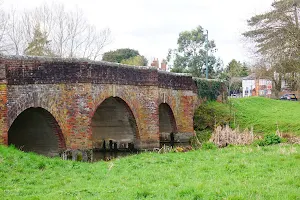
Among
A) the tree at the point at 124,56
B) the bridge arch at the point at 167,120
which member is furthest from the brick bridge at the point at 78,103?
the tree at the point at 124,56

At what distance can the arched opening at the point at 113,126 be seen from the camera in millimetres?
19781

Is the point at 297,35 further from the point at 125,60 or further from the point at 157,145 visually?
the point at 125,60

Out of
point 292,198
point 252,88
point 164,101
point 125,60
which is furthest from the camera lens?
point 252,88

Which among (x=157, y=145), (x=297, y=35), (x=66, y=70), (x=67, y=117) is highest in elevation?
(x=297, y=35)

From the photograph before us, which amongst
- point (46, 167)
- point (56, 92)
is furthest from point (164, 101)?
point (46, 167)

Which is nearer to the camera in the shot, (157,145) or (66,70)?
(66,70)

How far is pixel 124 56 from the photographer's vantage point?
49.0m

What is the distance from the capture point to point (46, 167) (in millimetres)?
12203

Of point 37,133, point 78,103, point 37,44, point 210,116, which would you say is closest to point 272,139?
point 210,116

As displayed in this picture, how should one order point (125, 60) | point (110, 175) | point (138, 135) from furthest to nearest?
1. point (125, 60)
2. point (138, 135)
3. point (110, 175)

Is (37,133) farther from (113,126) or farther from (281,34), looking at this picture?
(281,34)

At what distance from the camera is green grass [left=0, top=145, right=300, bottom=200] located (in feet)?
27.3

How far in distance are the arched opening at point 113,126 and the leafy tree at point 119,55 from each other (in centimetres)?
2752

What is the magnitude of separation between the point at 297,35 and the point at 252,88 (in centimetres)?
5707
